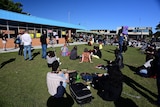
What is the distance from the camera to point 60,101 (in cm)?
420

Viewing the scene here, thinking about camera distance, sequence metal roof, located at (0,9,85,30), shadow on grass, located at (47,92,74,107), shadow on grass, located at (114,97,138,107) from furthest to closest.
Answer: metal roof, located at (0,9,85,30)
shadow on grass, located at (114,97,138,107)
shadow on grass, located at (47,92,74,107)

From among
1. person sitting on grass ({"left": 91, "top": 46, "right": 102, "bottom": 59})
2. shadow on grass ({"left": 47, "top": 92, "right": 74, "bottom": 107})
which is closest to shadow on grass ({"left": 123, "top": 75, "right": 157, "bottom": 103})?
shadow on grass ({"left": 47, "top": 92, "right": 74, "bottom": 107})

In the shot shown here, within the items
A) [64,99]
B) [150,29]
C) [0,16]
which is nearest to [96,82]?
[64,99]

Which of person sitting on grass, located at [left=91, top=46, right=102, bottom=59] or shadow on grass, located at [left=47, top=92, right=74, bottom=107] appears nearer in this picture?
shadow on grass, located at [left=47, top=92, right=74, bottom=107]

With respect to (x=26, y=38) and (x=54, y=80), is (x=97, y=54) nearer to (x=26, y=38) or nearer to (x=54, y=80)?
(x=26, y=38)

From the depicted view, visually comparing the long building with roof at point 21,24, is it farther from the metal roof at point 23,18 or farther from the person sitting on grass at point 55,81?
the person sitting on grass at point 55,81

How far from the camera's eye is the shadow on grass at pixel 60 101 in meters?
4.00

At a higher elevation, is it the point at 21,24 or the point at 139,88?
the point at 21,24

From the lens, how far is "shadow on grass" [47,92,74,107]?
4.00 m

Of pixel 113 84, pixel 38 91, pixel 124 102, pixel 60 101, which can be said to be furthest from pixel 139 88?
pixel 38 91

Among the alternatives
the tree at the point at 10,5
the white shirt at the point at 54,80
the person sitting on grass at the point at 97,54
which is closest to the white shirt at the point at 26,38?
the person sitting on grass at the point at 97,54

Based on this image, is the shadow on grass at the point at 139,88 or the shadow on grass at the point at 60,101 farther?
the shadow on grass at the point at 139,88

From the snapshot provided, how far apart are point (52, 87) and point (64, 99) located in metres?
0.51

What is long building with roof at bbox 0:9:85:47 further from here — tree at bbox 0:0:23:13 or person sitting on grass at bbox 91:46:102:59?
tree at bbox 0:0:23:13
